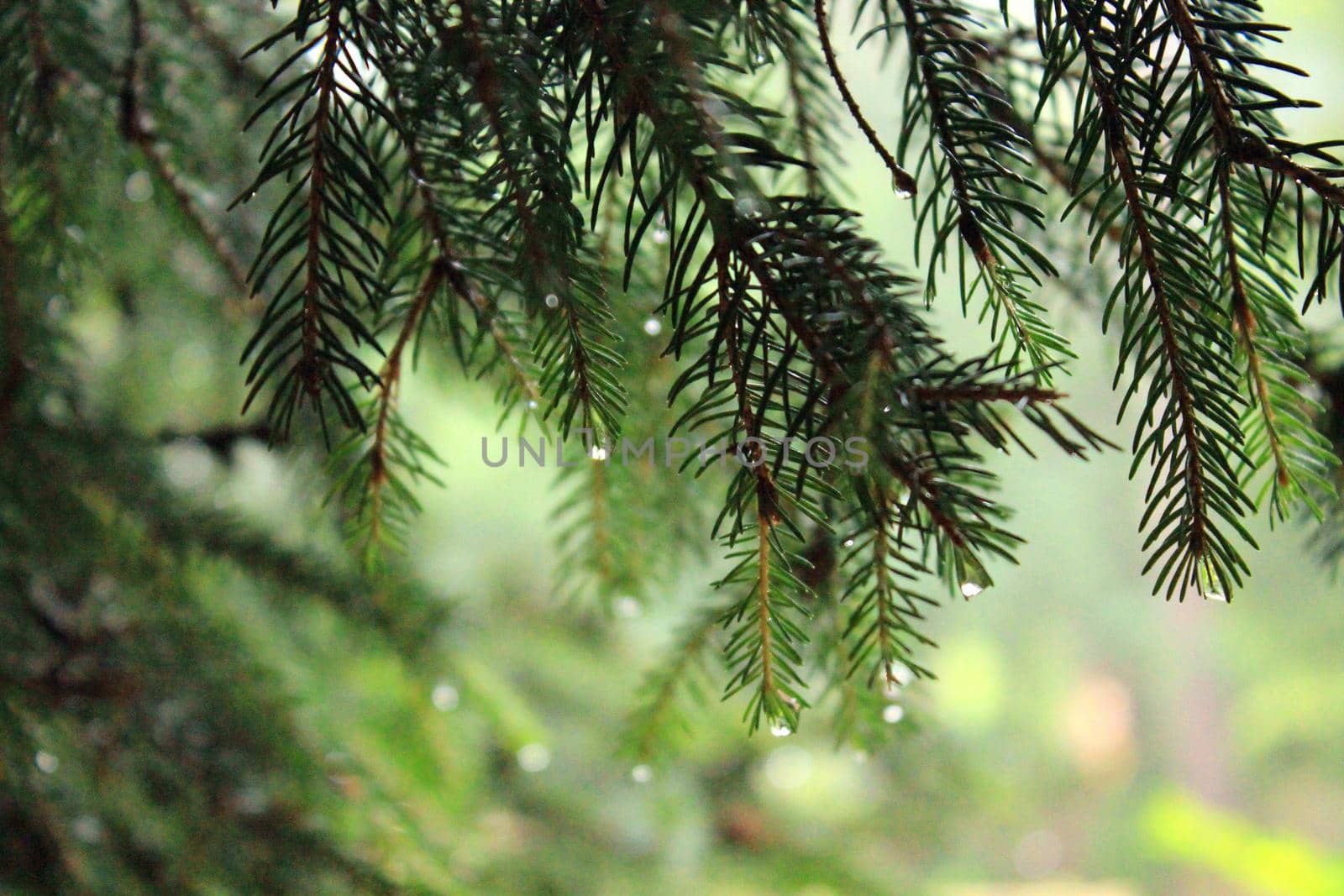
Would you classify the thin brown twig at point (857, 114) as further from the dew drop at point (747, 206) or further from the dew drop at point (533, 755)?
the dew drop at point (533, 755)

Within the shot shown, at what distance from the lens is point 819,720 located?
1282 mm

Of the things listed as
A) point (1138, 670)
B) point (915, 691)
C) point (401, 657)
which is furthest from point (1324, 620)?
point (401, 657)

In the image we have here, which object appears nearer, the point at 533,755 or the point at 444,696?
the point at 444,696

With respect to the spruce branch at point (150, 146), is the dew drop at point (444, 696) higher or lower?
lower

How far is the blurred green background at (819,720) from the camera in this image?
76 cm

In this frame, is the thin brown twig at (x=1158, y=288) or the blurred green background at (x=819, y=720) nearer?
the thin brown twig at (x=1158, y=288)

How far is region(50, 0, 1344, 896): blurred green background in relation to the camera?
762 millimetres

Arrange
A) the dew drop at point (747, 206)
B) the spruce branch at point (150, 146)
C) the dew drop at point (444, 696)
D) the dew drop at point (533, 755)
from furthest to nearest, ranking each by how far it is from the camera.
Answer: the dew drop at point (533, 755), the dew drop at point (444, 696), the spruce branch at point (150, 146), the dew drop at point (747, 206)

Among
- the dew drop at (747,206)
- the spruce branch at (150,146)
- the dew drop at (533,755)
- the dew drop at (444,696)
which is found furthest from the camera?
the dew drop at (533,755)

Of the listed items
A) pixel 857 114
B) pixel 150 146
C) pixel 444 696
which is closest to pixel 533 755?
pixel 444 696

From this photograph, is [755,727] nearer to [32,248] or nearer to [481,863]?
[32,248]

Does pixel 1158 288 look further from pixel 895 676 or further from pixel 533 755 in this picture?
pixel 533 755

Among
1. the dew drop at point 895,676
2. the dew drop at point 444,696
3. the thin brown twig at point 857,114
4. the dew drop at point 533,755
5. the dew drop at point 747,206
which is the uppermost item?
the thin brown twig at point 857,114

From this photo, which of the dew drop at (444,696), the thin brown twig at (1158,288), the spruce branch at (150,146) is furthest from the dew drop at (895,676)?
the dew drop at (444,696)
